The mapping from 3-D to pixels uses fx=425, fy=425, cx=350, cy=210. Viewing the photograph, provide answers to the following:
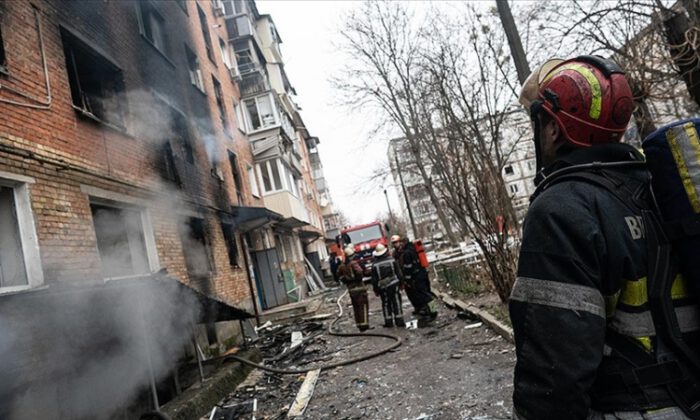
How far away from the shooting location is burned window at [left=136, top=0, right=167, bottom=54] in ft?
33.3

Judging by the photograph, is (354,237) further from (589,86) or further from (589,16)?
(589,86)

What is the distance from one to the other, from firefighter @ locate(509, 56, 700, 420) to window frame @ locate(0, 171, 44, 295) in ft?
17.3

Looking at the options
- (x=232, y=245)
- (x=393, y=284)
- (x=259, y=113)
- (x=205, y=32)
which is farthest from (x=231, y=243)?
(x=259, y=113)

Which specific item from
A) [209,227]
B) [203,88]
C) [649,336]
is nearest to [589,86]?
[649,336]

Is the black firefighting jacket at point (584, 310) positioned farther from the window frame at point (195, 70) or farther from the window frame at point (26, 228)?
the window frame at point (195, 70)

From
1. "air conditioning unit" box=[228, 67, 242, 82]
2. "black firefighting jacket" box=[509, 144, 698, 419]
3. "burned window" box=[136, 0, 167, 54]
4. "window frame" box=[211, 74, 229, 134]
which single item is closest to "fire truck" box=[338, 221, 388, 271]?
"window frame" box=[211, 74, 229, 134]

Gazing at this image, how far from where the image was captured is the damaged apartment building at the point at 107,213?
Answer: 4172 mm

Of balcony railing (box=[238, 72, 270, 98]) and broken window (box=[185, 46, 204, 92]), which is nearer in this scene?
broken window (box=[185, 46, 204, 92])

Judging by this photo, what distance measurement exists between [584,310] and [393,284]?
26.4 feet

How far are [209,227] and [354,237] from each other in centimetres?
1207

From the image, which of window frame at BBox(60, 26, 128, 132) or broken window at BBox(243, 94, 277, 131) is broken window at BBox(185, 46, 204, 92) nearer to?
window frame at BBox(60, 26, 128, 132)

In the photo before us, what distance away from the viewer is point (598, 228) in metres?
1.27

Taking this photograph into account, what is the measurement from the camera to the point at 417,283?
928cm

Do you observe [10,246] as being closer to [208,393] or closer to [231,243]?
[208,393]
